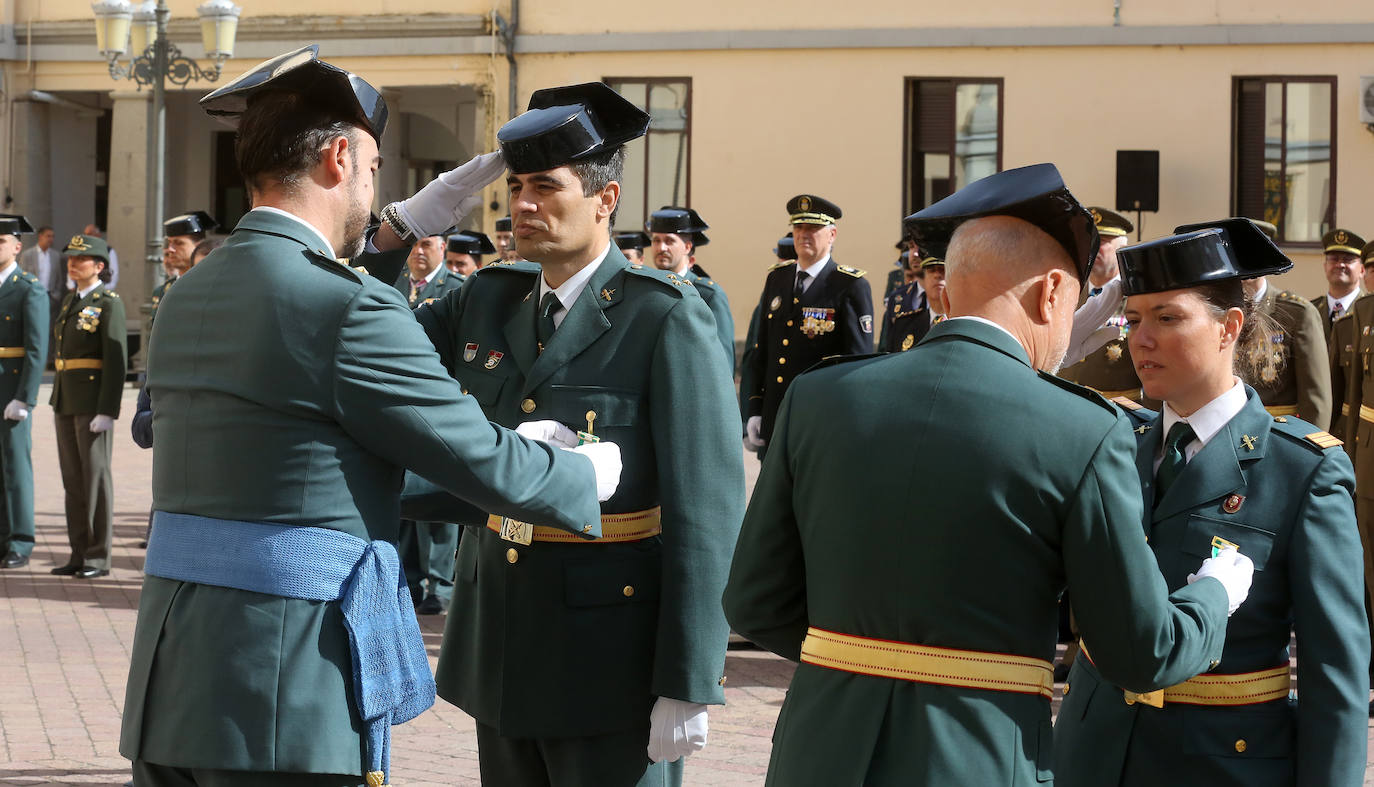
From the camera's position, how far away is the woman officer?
3020mm

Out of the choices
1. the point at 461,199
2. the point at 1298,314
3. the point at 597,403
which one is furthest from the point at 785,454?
the point at 1298,314

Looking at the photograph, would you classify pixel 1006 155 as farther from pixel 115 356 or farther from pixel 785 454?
pixel 785 454

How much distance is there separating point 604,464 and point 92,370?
7.88 metres

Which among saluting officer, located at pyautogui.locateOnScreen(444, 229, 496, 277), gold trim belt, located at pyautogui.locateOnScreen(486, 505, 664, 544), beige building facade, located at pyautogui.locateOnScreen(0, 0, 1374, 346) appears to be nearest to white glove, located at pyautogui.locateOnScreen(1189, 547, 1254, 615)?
gold trim belt, located at pyautogui.locateOnScreen(486, 505, 664, 544)

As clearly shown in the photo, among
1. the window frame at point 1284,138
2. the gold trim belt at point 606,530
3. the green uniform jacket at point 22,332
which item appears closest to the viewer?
the gold trim belt at point 606,530

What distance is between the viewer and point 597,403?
3.51 metres

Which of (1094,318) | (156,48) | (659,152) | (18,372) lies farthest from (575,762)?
(659,152)

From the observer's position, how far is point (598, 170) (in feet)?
11.8

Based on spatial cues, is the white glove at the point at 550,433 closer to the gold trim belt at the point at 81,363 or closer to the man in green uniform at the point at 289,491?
the man in green uniform at the point at 289,491

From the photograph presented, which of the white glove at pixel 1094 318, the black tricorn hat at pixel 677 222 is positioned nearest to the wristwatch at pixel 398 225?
the white glove at pixel 1094 318

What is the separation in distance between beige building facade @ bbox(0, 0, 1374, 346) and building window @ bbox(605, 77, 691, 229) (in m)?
0.03

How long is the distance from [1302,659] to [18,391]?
922cm

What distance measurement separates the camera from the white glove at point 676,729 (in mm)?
3340

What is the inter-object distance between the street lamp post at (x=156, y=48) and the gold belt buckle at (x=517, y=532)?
12979mm
